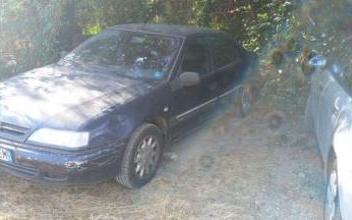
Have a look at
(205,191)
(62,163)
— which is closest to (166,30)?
(205,191)

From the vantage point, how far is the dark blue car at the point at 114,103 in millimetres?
4012

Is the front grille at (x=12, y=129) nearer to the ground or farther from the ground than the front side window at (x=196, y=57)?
nearer to the ground

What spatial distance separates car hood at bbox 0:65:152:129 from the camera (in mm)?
4133

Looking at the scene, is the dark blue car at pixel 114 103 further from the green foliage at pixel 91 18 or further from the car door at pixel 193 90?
the green foliage at pixel 91 18

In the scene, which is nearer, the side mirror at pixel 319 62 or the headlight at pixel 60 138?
the headlight at pixel 60 138

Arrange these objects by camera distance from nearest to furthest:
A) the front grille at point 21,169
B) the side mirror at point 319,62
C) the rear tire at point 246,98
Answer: the front grille at point 21,169 → the side mirror at point 319,62 → the rear tire at point 246,98

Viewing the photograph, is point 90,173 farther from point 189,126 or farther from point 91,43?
point 91,43

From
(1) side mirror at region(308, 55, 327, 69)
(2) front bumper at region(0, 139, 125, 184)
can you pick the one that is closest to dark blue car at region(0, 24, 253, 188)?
(2) front bumper at region(0, 139, 125, 184)

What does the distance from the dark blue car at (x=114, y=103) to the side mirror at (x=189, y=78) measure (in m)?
0.01

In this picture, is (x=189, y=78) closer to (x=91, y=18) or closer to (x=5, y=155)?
(x=5, y=155)

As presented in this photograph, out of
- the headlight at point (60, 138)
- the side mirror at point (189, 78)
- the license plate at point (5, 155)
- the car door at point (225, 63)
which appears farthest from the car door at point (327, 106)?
the license plate at point (5, 155)

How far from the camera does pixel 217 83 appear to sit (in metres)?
5.93

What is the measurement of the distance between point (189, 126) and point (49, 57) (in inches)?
140

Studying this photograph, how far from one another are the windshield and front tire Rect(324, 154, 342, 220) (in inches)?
78.0
